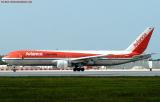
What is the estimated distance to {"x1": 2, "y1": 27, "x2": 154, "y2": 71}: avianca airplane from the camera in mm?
81188

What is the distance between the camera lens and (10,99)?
76.2 ft

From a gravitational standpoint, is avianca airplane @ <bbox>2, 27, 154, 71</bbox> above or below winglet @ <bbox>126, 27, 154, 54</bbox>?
below

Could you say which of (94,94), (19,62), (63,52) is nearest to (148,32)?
(63,52)

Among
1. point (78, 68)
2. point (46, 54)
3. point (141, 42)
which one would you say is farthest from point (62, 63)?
point (141, 42)

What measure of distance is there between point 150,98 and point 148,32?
6473 cm

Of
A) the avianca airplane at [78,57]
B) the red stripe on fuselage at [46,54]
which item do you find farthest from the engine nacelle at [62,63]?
the red stripe on fuselage at [46,54]

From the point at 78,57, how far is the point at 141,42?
37.4 ft

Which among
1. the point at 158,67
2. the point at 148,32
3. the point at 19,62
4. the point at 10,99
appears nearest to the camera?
the point at 10,99

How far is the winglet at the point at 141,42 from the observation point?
86375mm

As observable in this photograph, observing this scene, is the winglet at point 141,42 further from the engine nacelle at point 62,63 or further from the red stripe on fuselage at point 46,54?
the engine nacelle at point 62,63

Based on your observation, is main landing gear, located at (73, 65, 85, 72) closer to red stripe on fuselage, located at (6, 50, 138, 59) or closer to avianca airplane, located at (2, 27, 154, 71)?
avianca airplane, located at (2, 27, 154, 71)

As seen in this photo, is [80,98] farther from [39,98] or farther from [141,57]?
[141,57]

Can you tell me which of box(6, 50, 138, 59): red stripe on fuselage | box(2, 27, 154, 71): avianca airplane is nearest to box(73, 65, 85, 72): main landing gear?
box(2, 27, 154, 71): avianca airplane

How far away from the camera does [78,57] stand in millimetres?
83312
